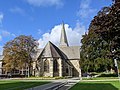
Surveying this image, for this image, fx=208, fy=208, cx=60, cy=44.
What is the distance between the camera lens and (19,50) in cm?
6481

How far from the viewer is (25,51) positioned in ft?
214

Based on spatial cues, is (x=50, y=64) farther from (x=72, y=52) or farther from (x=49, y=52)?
(x=72, y=52)

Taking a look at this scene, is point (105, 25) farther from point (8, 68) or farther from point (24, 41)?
point (8, 68)

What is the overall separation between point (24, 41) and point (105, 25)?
5480 cm

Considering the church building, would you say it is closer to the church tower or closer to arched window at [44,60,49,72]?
arched window at [44,60,49,72]

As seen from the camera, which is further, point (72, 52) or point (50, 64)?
point (72, 52)

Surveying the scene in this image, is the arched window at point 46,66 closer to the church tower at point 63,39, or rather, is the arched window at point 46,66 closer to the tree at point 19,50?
the tree at point 19,50

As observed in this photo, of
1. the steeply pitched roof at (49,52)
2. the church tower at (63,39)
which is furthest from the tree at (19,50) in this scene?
the church tower at (63,39)

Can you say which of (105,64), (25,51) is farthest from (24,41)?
(105,64)

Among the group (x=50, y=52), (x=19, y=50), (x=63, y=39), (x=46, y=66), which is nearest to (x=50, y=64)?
(x=46, y=66)

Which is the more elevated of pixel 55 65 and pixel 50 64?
pixel 50 64

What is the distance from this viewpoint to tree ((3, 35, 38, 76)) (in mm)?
64500

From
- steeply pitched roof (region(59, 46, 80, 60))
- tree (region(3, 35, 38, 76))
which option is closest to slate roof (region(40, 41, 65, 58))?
tree (region(3, 35, 38, 76))

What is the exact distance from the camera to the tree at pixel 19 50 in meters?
64.5
